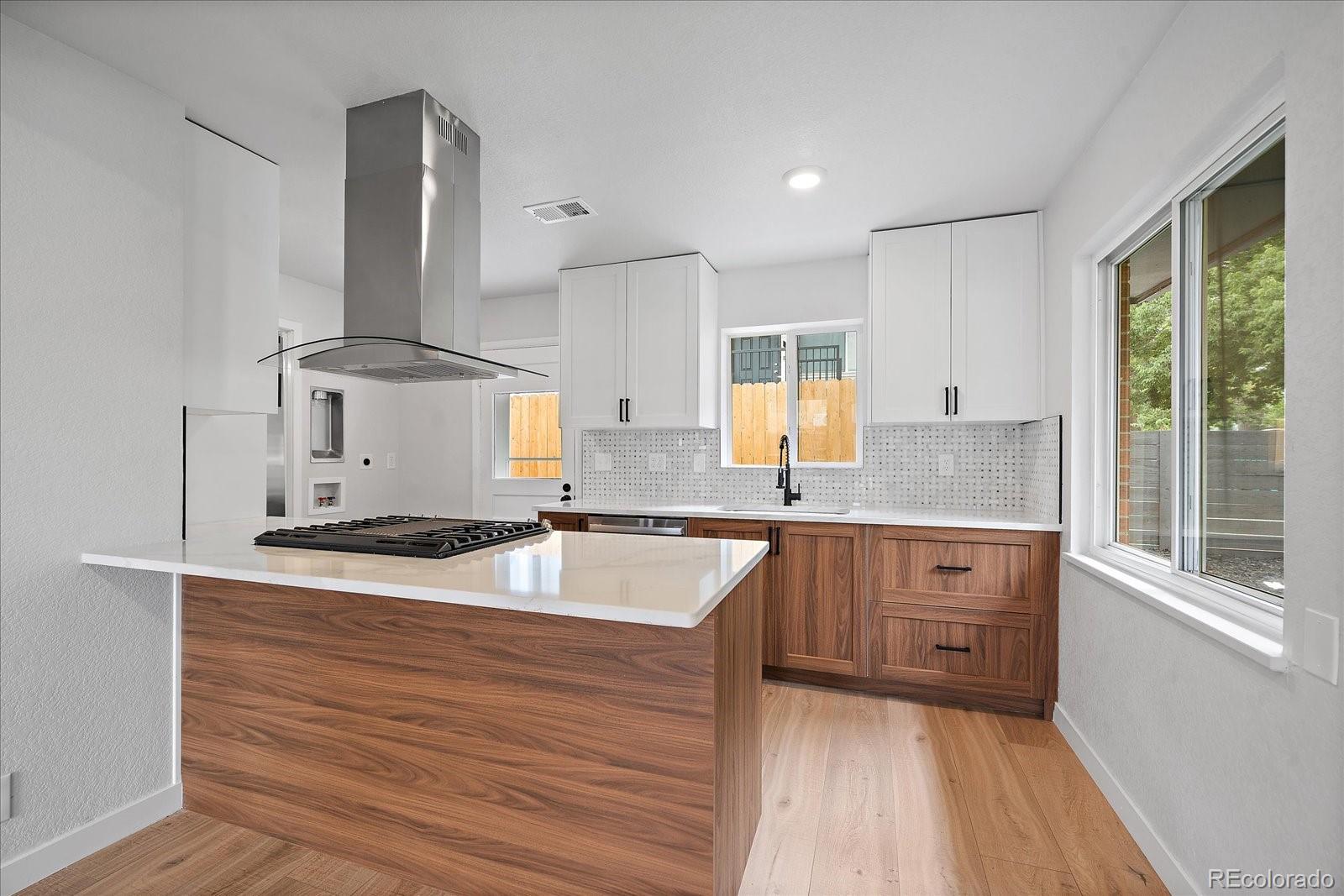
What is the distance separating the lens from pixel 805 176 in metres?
2.67

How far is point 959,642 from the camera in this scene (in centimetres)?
294

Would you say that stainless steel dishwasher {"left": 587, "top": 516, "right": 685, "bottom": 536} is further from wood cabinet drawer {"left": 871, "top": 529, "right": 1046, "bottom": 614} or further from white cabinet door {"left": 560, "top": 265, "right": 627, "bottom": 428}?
wood cabinet drawer {"left": 871, "top": 529, "right": 1046, "bottom": 614}

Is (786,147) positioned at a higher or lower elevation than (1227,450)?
higher

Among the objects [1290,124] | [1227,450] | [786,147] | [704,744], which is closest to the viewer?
[1290,124]

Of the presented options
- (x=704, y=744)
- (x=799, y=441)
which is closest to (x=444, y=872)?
(x=704, y=744)

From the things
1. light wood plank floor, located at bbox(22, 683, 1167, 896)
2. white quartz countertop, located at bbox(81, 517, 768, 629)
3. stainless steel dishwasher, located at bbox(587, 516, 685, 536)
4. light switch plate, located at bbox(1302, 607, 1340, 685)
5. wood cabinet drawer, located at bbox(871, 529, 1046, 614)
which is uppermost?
white quartz countertop, located at bbox(81, 517, 768, 629)

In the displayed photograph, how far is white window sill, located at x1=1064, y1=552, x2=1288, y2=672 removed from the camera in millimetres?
1282

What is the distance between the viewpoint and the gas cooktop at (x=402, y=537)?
1.73 metres

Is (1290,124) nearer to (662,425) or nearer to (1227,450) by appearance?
(1227,450)

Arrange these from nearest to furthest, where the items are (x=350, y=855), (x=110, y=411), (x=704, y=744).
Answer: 1. (x=704, y=744)
2. (x=350, y=855)
3. (x=110, y=411)

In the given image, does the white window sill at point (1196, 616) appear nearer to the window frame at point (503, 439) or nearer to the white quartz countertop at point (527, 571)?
the white quartz countertop at point (527, 571)

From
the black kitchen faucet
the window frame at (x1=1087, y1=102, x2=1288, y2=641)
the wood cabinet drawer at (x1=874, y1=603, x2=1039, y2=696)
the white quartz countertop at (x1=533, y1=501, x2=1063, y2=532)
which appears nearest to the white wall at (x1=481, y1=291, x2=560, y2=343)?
the white quartz countertop at (x1=533, y1=501, x2=1063, y2=532)

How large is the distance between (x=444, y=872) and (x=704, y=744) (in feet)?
2.87

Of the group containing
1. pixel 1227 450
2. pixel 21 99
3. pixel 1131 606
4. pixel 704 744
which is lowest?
pixel 704 744
